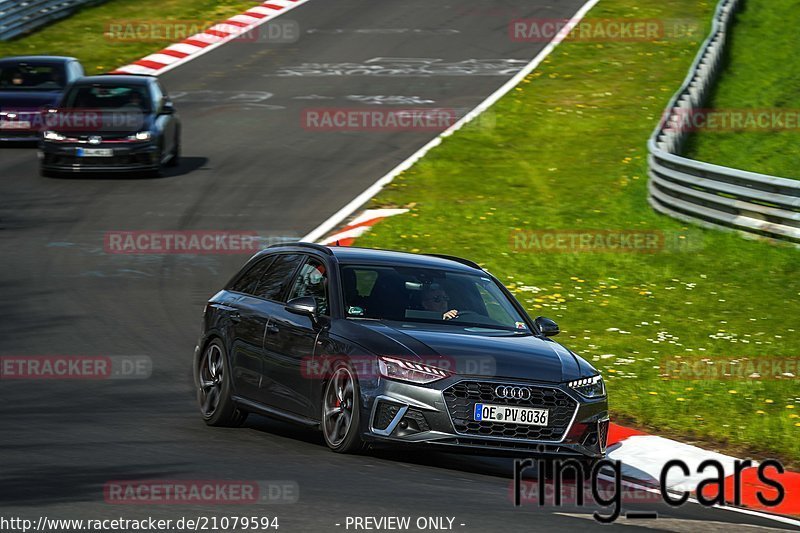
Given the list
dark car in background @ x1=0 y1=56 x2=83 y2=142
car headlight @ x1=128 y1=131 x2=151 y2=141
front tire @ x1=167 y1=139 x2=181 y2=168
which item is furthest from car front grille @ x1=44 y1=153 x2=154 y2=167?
dark car in background @ x1=0 y1=56 x2=83 y2=142

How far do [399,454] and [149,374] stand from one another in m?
3.81

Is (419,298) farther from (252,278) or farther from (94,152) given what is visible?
(94,152)

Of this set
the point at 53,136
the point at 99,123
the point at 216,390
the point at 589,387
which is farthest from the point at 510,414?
the point at 53,136

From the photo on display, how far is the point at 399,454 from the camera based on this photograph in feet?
34.5

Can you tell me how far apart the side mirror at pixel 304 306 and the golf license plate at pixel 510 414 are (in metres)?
1.47

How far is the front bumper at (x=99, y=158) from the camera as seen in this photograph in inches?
971

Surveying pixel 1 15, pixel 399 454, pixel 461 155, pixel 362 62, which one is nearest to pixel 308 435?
pixel 399 454

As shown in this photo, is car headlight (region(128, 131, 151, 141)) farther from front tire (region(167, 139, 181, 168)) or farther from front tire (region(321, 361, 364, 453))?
front tire (region(321, 361, 364, 453))

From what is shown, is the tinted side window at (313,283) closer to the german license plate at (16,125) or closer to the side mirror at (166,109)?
the side mirror at (166,109)

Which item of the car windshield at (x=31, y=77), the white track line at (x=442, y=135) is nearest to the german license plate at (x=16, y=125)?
the car windshield at (x=31, y=77)

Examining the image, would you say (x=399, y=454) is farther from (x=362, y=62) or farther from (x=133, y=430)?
(x=362, y=62)

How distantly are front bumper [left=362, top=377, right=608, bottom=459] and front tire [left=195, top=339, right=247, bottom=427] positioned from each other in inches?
77.1

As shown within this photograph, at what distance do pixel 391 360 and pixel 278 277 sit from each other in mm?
2065

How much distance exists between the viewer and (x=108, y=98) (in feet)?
84.3
